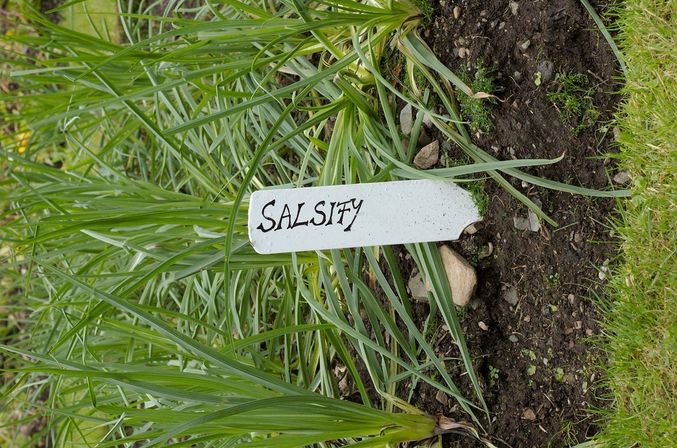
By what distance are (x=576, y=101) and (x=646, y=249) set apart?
0.24 meters

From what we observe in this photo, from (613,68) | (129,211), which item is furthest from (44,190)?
(613,68)

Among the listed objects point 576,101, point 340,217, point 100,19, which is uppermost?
point 576,101

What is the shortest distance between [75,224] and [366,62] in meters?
0.55

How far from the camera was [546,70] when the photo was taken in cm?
110

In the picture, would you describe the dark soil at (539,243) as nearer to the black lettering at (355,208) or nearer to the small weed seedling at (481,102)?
the small weed seedling at (481,102)

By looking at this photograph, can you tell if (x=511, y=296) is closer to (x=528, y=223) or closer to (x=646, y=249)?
(x=528, y=223)

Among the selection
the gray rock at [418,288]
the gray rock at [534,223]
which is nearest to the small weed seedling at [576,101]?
the gray rock at [534,223]

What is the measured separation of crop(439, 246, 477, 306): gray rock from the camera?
1175mm

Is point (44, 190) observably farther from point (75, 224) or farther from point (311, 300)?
point (311, 300)

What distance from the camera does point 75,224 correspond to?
1.18 metres

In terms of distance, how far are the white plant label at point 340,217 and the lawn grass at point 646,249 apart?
0.31m

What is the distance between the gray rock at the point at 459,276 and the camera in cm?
117

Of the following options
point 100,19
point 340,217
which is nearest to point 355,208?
point 340,217

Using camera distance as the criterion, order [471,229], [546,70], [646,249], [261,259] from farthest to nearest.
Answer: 1. [261,259]
2. [471,229]
3. [546,70]
4. [646,249]
